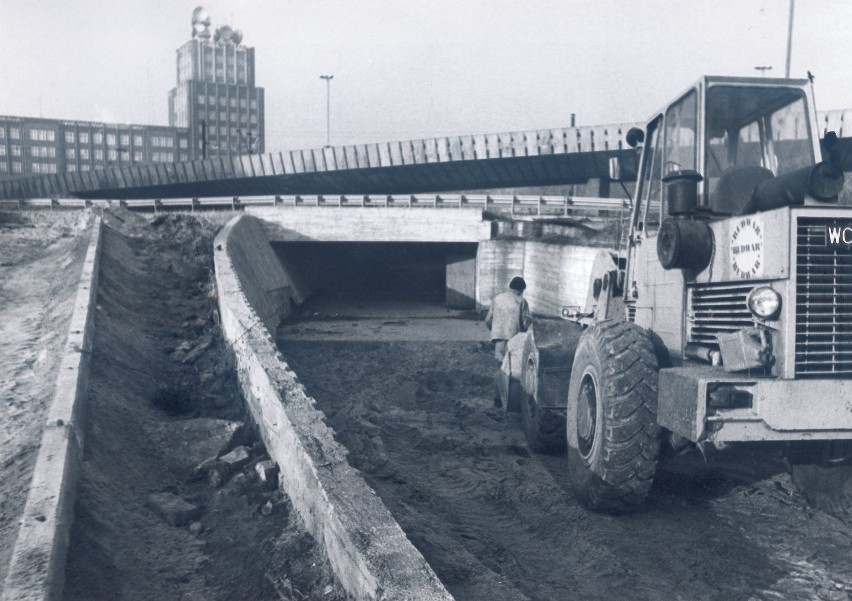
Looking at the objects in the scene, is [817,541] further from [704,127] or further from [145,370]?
[145,370]

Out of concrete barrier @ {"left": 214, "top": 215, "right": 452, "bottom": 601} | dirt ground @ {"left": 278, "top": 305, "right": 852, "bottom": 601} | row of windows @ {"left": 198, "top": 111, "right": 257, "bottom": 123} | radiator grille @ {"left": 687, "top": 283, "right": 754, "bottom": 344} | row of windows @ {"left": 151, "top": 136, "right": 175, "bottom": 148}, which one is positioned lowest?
dirt ground @ {"left": 278, "top": 305, "right": 852, "bottom": 601}

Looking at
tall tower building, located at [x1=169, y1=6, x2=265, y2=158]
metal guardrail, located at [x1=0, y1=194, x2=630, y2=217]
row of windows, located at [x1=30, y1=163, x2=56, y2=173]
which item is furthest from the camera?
tall tower building, located at [x1=169, y1=6, x2=265, y2=158]

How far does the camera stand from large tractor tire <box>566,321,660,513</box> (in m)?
5.41

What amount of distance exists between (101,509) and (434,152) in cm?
3182

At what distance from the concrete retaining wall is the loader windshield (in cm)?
1066

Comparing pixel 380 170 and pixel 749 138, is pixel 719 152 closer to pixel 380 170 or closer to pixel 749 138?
pixel 749 138

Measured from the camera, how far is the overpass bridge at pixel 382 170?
3422cm

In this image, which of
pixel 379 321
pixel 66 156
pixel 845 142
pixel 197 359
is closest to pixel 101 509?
pixel 197 359

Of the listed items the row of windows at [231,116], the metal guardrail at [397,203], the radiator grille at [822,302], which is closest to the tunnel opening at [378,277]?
the metal guardrail at [397,203]

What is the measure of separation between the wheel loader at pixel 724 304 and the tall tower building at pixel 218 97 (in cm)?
11600

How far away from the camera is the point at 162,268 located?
13.4 m

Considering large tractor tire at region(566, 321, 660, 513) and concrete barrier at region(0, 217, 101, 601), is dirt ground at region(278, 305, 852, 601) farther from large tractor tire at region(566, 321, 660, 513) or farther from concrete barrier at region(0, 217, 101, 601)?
concrete barrier at region(0, 217, 101, 601)

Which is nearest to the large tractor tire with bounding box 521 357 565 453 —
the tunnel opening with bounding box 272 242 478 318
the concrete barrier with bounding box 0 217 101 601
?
the concrete barrier with bounding box 0 217 101 601

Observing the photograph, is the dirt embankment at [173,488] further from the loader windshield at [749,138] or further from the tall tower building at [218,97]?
the tall tower building at [218,97]
